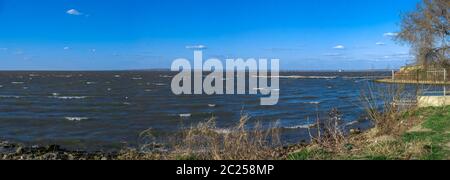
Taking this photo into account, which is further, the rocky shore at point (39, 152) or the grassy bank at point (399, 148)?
the rocky shore at point (39, 152)

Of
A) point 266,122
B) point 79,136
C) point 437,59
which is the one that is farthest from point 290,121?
point 437,59

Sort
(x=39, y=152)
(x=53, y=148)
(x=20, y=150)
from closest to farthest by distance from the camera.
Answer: (x=39, y=152) → (x=20, y=150) → (x=53, y=148)

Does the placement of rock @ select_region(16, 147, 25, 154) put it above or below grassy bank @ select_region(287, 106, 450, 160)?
below

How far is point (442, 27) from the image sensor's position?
35.0m

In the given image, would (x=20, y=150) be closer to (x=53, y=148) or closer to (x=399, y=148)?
(x=53, y=148)

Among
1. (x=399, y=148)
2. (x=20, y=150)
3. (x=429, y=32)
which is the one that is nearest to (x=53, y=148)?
(x=20, y=150)

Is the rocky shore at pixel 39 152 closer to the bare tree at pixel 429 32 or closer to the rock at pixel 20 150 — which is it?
the rock at pixel 20 150

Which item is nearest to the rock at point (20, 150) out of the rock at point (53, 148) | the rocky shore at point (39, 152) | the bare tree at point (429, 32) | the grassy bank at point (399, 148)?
the rocky shore at point (39, 152)

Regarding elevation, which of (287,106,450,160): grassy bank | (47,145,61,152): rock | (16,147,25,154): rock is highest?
(287,106,450,160): grassy bank

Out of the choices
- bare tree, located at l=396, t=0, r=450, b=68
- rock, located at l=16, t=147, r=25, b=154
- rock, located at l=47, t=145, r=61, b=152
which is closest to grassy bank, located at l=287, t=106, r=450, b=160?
rock, located at l=47, t=145, r=61, b=152

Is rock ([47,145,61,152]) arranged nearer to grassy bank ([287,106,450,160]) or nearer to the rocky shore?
the rocky shore

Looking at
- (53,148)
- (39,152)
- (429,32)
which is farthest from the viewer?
(429,32)
